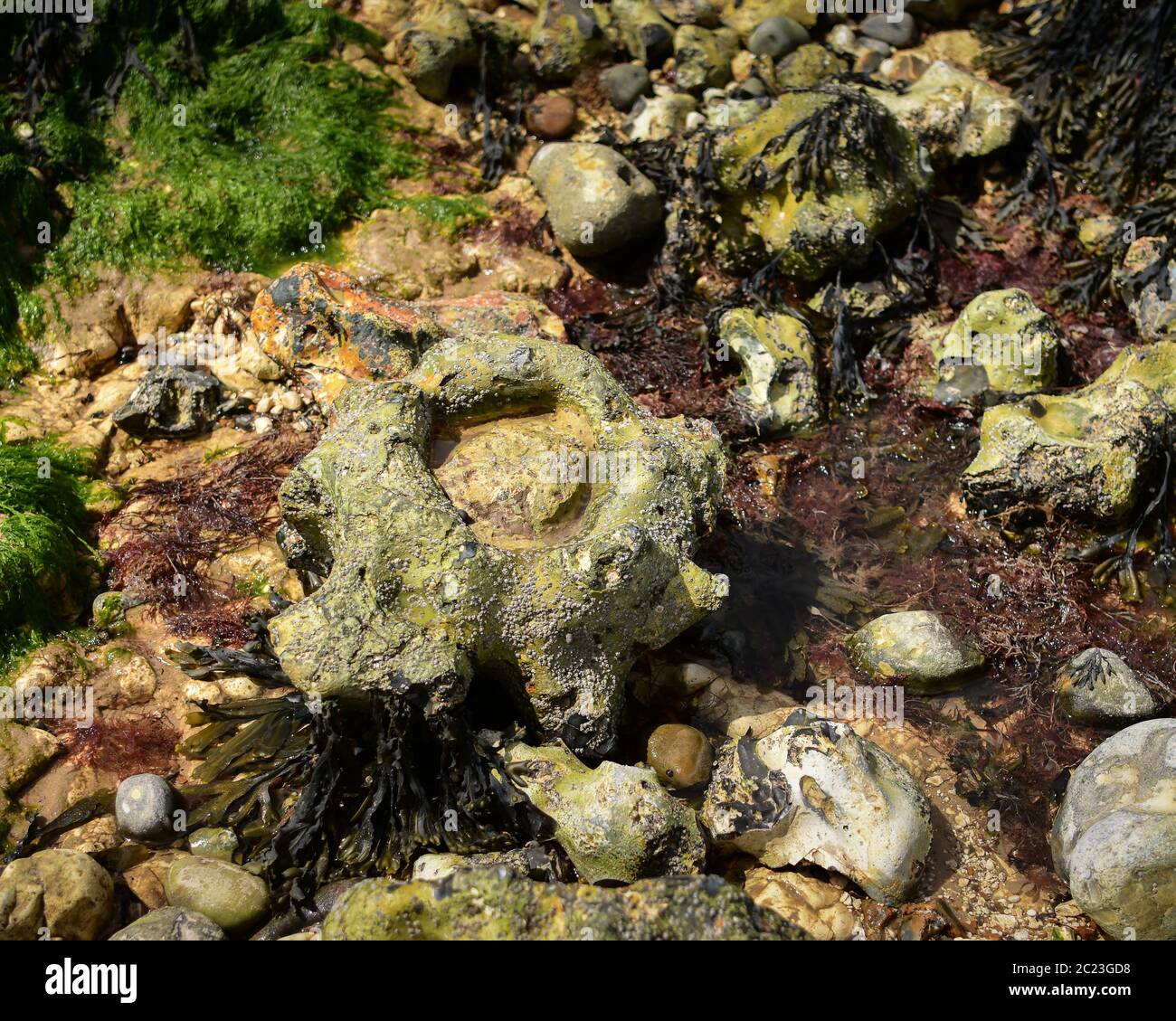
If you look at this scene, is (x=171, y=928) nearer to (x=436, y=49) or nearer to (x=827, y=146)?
(x=827, y=146)

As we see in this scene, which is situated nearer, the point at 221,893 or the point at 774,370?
the point at 221,893

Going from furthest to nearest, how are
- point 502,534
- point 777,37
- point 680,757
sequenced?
point 777,37 → point 680,757 → point 502,534

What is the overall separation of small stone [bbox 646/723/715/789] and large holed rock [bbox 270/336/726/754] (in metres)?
0.25

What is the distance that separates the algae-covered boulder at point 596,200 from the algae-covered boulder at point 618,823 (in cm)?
371

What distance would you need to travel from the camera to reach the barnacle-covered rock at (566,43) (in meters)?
7.19

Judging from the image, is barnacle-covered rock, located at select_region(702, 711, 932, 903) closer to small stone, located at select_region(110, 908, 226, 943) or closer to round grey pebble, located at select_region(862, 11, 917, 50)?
small stone, located at select_region(110, 908, 226, 943)

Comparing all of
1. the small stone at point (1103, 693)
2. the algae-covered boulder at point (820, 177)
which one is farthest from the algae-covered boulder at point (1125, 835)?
the algae-covered boulder at point (820, 177)

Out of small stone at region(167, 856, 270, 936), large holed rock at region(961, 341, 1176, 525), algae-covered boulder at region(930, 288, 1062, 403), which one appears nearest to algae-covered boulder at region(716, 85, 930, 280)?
algae-covered boulder at region(930, 288, 1062, 403)

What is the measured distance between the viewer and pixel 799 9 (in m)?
7.43

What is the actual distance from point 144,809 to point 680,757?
6.91 feet

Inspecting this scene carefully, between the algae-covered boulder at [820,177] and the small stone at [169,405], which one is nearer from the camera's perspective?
the small stone at [169,405]

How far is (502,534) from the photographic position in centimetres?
391

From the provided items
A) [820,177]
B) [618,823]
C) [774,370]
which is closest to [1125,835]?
[618,823]

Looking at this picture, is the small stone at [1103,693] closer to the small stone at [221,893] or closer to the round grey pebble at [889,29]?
the small stone at [221,893]
